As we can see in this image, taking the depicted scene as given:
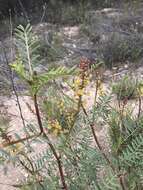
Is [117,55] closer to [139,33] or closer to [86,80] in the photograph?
[139,33]

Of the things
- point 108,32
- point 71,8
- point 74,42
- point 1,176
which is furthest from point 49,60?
point 1,176

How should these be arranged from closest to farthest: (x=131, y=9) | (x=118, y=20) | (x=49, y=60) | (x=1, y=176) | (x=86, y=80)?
(x=86, y=80) < (x=1, y=176) < (x=49, y=60) < (x=118, y=20) < (x=131, y=9)

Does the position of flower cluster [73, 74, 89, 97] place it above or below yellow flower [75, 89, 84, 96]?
above

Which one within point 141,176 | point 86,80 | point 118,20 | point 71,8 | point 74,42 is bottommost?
point 141,176

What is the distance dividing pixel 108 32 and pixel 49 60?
1.02 metres

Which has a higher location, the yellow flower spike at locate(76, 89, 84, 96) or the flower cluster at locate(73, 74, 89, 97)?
the flower cluster at locate(73, 74, 89, 97)

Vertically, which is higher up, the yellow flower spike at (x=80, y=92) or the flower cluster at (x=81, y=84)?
the flower cluster at (x=81, y=84)

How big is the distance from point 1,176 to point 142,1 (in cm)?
409

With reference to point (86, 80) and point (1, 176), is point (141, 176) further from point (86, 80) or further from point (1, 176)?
point (1, 176)

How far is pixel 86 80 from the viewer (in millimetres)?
1232

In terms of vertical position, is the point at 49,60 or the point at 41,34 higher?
the point at 41,34

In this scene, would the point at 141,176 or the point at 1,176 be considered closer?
the point at 141,176

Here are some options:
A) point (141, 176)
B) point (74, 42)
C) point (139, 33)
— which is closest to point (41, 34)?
point (74, 42)

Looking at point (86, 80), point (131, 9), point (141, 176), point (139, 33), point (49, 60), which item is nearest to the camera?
point (86, 80)
